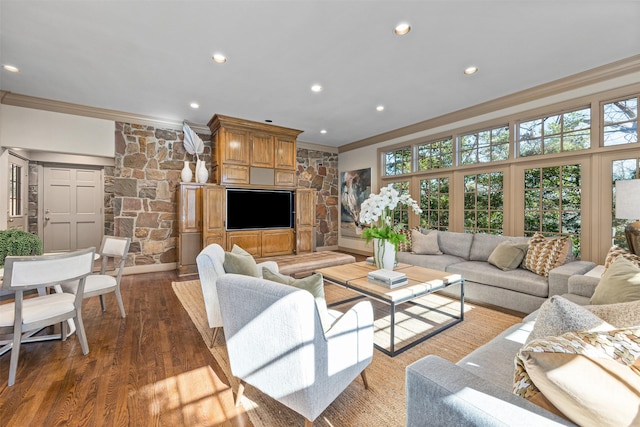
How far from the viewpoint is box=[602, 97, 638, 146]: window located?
10.2 ft

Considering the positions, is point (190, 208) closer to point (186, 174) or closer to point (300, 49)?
point (186, 174)

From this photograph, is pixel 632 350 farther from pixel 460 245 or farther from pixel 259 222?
pixel 259 222

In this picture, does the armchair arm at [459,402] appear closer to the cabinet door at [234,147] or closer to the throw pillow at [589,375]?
the throw pillow at [589,375]

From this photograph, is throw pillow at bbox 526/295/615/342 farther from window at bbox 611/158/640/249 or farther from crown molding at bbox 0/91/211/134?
crown molding at bbox 0/91/211/134

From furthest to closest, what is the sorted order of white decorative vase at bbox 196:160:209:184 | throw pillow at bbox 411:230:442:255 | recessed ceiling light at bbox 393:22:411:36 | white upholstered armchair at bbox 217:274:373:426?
white decorative vase at bbox 196:160:209:184 < throw pillow at bbox 411:230:442:255 < recessed ceiling light at bbox 393:22:411:36 < white upholstered armchair at bbox 217:274:373:426

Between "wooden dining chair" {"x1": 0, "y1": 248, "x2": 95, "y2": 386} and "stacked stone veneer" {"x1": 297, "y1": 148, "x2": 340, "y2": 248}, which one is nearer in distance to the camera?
"wooden dining chair" {"x1": 0, "y1": 248, "x2": 95, "y2": 386}

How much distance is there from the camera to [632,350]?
2.37ft

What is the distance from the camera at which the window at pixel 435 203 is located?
5008 millimetres

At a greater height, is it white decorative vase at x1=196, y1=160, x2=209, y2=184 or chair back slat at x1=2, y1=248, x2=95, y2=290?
white decorative vase at x1=196, y1=160, x2=209, y2=184

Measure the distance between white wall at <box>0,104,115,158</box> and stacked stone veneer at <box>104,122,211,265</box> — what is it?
0.66ft

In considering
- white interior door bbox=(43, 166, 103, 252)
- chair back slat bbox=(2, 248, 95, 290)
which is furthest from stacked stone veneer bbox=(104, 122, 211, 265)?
chair back slat bbox=(2, 248, 95, 290)

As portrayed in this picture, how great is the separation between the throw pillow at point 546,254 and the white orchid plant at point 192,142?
17.5 feet

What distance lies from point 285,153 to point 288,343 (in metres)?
4.77

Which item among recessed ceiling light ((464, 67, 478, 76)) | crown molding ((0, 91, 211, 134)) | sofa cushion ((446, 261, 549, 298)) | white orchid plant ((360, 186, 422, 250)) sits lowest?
sofa cushion ((446, 261, 549, 298))
